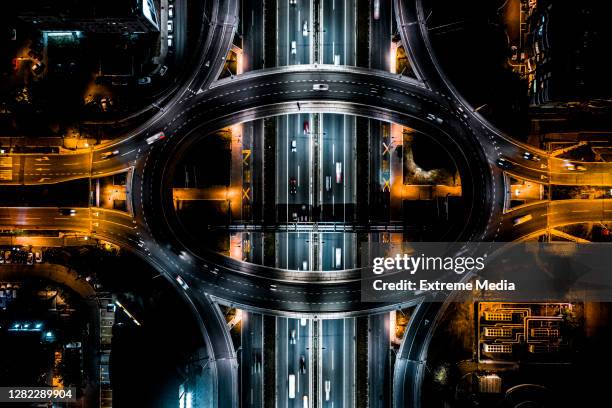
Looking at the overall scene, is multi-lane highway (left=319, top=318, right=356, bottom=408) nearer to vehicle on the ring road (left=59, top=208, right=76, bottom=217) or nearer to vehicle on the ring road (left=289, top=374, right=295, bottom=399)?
vehicle on the ring road (left=289, top=374, right=295, bottom=399)

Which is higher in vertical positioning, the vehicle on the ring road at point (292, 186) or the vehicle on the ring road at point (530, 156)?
the vehicle on the ring road at point (530, 156)

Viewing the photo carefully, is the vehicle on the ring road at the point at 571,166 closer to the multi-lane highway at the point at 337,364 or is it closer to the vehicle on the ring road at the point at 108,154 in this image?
the multi-lane highway at the point at 337,364

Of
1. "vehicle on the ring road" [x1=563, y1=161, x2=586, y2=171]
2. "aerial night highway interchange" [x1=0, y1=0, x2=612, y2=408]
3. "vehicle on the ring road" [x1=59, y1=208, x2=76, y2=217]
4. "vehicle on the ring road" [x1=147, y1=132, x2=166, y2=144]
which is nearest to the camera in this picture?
"aerial night highway interchange" [x1=0, y1=0, x2=612, y2=408]

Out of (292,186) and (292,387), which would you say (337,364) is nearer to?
(292,387)

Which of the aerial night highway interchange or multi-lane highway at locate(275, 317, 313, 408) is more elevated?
the aerial night highway interchange

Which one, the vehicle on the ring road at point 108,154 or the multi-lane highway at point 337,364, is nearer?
the vehicle on the ring road at point 108,154

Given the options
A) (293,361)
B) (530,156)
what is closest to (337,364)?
(293,361)

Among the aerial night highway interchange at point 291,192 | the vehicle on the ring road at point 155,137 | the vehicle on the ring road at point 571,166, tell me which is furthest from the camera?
the vehicle on the ring road at point 571,166

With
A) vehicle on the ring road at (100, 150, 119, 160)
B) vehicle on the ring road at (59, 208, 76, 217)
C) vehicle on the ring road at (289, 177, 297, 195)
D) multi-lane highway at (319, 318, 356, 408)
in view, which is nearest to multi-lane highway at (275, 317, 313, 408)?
multi-lane highway at (319, 318, 356, 408)

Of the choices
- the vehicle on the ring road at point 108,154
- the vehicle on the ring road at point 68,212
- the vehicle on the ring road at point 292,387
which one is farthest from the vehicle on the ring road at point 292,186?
the vehicle on the ring road at point 68,212

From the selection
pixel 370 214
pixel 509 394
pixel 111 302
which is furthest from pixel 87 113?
pixel 509 394
